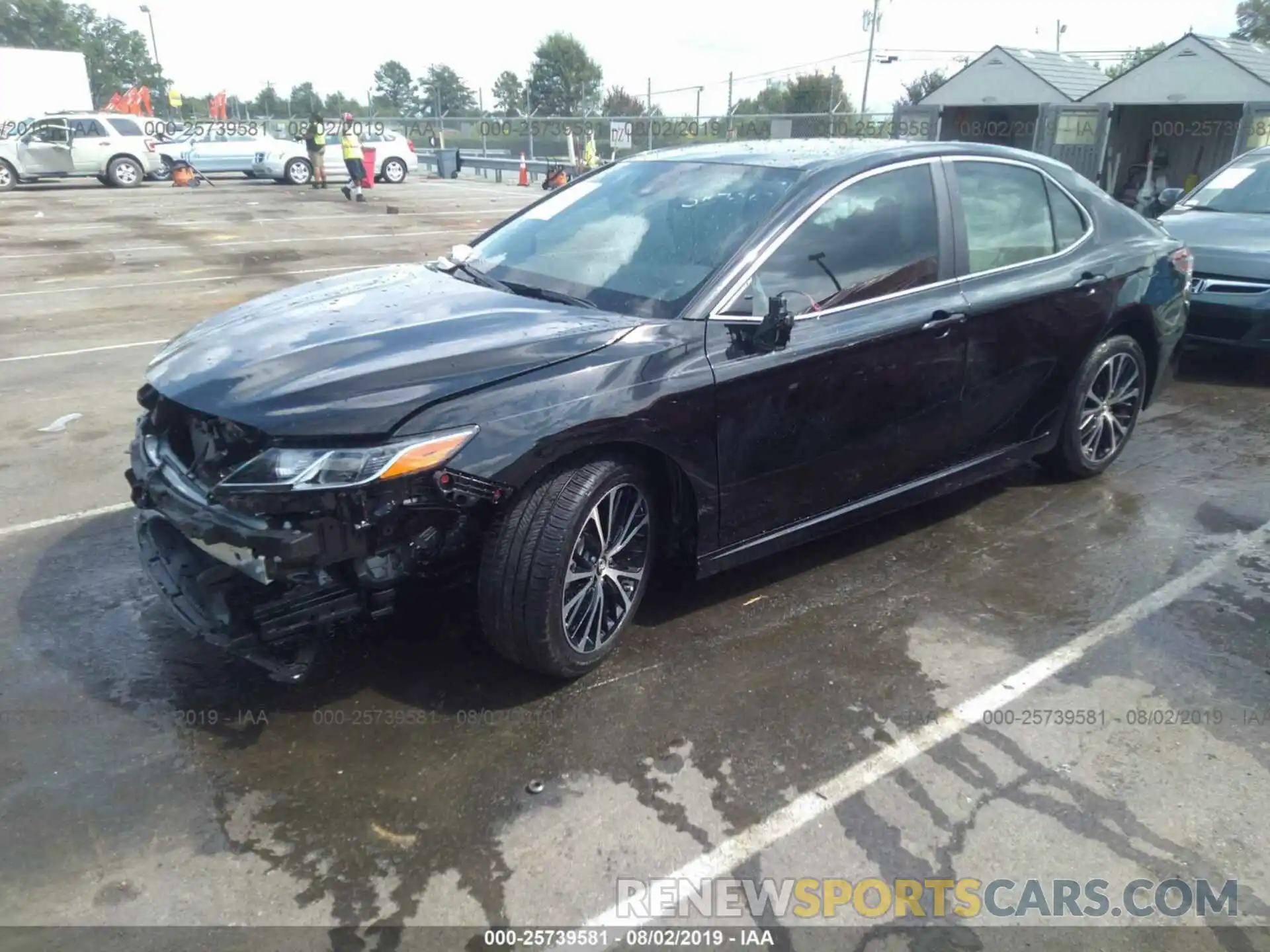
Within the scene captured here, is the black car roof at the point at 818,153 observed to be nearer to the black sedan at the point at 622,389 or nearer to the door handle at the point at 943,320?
the black sedan at the point at 622,389

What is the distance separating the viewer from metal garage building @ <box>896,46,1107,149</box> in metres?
19.1

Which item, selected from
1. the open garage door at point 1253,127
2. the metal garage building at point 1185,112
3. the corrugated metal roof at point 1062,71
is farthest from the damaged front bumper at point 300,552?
the corrugated metal roof at point 1062,71

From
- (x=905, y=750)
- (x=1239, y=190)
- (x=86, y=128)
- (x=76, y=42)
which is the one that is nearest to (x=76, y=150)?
(x=86, y=128)

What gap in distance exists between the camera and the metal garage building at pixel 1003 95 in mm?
19062

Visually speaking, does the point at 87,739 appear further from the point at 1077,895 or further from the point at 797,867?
the point at 1077,895

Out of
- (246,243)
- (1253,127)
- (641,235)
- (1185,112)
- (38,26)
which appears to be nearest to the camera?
(641,235)

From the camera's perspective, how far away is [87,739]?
3104 millimetres

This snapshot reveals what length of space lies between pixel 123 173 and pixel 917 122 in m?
20.5

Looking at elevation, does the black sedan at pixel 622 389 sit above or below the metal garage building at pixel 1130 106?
below

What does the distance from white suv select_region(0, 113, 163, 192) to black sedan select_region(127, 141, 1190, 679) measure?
25512 mm

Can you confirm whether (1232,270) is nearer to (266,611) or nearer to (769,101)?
(266,611)

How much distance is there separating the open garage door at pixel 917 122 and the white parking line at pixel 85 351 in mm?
16823

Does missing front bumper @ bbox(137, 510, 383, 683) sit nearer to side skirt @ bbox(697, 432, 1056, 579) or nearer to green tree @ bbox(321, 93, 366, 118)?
Result: side skirt @ bbox(697, 432, 1056, 579)

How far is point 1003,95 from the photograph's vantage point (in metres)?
19.5
